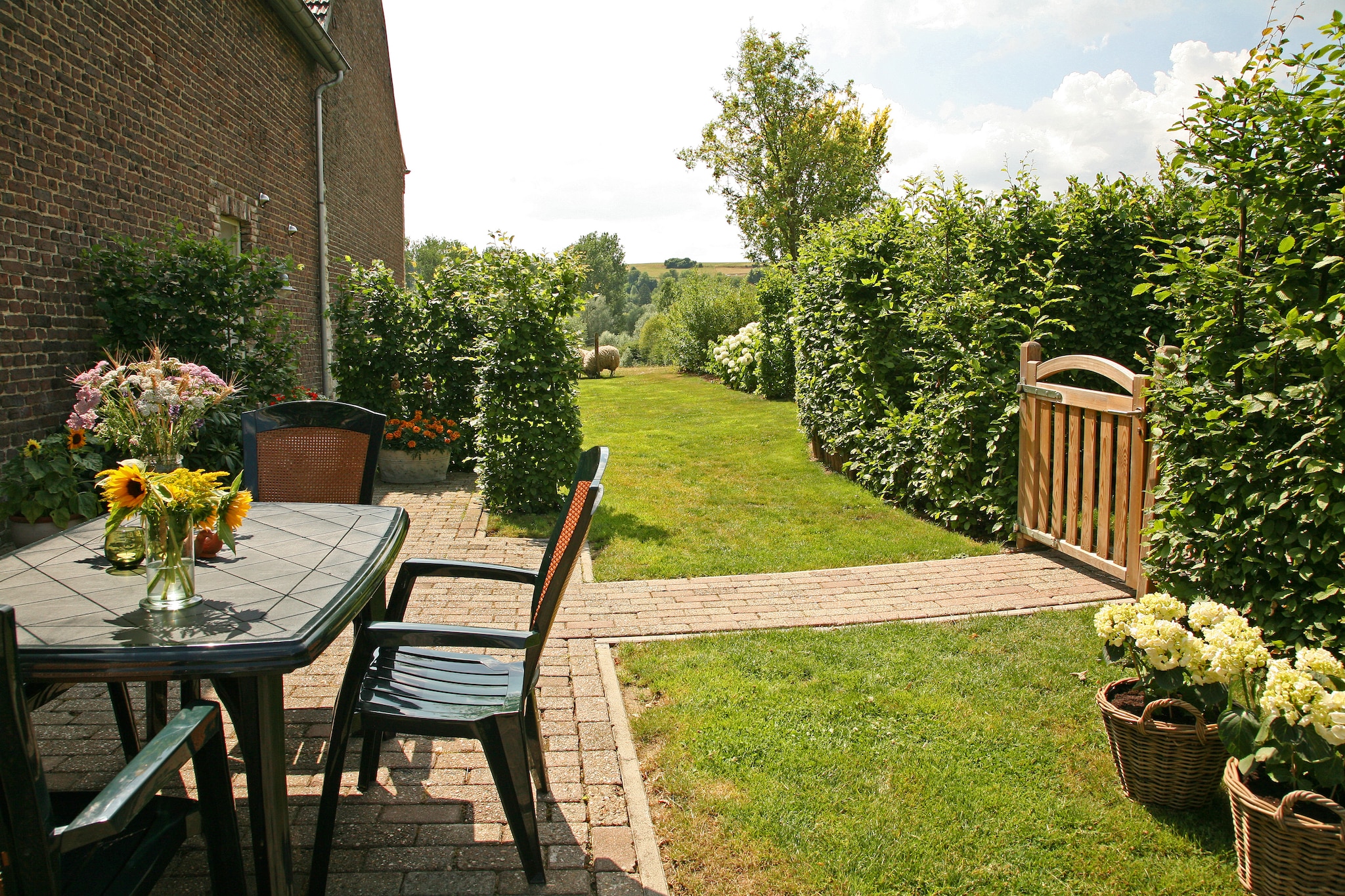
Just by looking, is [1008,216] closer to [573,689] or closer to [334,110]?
[573,689]

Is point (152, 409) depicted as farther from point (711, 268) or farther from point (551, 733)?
point (711, 268)

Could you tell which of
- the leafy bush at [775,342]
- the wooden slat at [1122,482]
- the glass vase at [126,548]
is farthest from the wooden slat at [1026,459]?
the leafy bush at [775,342]

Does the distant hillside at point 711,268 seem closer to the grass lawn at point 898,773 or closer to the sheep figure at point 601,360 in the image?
the sheep figure at point 601,360

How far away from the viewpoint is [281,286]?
720cm

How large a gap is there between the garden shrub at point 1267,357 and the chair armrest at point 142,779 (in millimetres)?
3484

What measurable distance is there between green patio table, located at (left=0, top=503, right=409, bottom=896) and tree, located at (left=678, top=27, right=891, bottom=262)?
80.3 feet

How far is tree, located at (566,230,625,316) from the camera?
52.2 meters

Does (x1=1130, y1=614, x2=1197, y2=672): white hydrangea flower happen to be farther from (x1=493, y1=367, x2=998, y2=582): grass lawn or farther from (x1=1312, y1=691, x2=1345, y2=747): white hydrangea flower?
(x1=493, y1=367, x2=998, y2=582): grass lawn

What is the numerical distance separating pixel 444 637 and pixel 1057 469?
4.52m

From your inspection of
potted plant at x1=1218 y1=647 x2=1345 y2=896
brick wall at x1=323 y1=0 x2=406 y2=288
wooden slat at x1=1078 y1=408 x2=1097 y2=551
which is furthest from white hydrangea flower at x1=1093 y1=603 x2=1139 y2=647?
brick wall at x1=323 y1=0 x2=406 y2=288

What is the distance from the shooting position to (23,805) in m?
1.48

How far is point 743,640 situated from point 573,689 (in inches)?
41.2

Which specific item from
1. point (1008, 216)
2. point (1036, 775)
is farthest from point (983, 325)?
point (1036, 775)

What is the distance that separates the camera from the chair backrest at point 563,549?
7.90 feet
